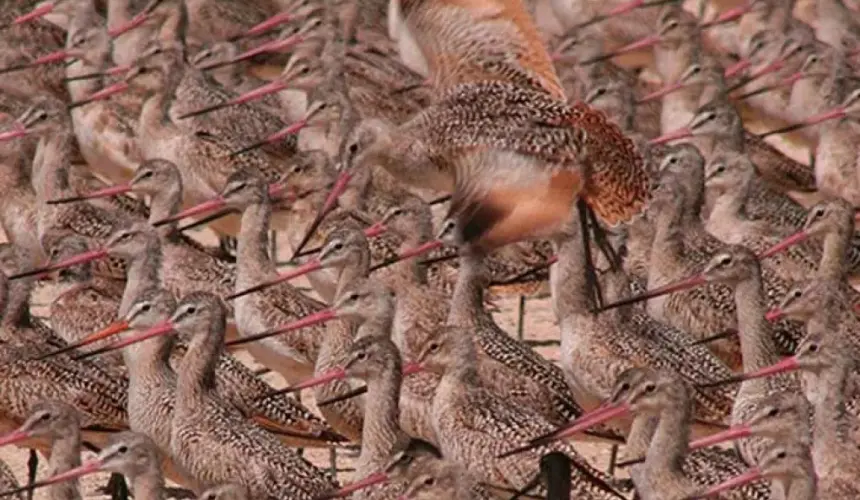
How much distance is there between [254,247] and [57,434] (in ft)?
8.63

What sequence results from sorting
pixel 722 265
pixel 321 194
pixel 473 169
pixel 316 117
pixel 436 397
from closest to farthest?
1. pixel 473 169
2. pixel 436 397
3. pixel 722 265
4. pixel 321 194
5. pixel 316 117

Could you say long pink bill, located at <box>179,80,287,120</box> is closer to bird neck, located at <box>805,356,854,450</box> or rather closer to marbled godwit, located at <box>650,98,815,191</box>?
marbled godwit, located at <box>650,98,815,191</box>

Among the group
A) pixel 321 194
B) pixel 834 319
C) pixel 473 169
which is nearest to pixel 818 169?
pixel 321 194

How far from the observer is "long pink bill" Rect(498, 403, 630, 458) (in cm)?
1207

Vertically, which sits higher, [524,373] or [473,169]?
[473,169]

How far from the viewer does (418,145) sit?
1220 cm

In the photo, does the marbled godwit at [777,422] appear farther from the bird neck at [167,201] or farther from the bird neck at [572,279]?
the bird neck at [167,201]

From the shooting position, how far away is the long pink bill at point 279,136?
17500mm

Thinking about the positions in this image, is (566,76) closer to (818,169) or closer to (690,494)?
(818,169)

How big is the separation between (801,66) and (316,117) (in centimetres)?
314

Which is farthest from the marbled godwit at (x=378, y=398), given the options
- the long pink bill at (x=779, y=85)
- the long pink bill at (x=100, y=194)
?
the long pink bill at (x=779, y=85)

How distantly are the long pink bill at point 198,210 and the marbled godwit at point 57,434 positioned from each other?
285cm

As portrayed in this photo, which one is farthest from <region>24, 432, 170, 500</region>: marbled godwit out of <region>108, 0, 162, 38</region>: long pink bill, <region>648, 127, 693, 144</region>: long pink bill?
<region>108, 0, 162, 38</region>: long pink bill

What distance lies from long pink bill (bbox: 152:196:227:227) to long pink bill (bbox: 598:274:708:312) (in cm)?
219
